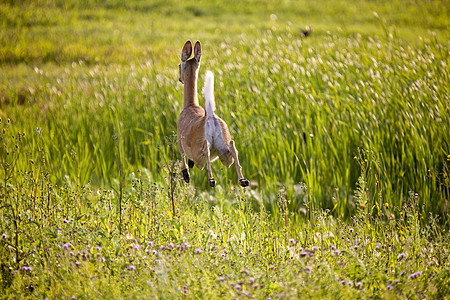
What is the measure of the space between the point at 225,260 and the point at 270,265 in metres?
0.53

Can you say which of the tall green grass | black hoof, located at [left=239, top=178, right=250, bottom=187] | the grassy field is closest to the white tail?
black hoof, located at [left=239, top=178, right=250, bottom=187]

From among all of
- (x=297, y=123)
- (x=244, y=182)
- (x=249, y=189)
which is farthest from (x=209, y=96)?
(x=297, y=123)

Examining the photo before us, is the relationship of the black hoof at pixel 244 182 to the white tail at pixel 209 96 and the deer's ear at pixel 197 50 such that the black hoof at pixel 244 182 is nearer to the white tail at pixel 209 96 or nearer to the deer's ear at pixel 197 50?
the white tail at pixel 209 96

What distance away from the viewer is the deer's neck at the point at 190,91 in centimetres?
252

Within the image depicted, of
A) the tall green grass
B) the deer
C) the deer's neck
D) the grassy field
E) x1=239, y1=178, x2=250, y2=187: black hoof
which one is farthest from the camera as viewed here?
the tall green grass

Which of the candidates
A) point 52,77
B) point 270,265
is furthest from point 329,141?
point 52,77

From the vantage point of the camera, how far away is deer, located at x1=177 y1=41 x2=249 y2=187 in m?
2.27

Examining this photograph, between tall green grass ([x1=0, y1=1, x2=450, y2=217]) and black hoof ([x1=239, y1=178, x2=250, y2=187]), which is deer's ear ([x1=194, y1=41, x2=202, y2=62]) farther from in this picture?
tall green grass ([x1=0, y1=1, x2=450, y2=217])

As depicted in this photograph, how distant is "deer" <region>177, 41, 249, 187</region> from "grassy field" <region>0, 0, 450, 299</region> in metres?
0.48

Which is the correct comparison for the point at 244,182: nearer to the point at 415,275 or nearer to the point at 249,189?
the point at 415,275

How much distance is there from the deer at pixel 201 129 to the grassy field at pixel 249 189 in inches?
18.9

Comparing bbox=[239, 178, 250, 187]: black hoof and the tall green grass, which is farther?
the tall green grass

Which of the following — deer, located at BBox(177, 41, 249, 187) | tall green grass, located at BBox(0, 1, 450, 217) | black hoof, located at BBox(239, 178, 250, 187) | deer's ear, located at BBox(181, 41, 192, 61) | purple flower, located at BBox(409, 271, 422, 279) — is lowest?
purple flower, located at BBox(409, 271, 422, 279)

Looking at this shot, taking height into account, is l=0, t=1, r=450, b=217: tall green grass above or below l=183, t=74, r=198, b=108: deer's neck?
below
